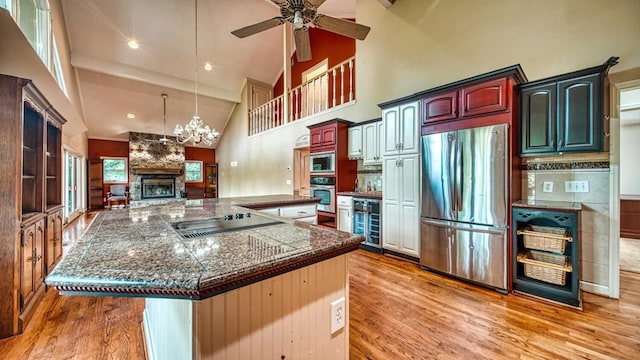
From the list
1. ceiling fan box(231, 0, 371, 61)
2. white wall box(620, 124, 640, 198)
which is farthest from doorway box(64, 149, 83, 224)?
white wall box(620, 124, 640, 198)

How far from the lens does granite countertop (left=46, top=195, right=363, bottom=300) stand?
2.23ft

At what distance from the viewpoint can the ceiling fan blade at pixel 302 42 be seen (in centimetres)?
280

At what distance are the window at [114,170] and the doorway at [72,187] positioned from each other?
1206 millimetres

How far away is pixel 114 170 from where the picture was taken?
953 centimetres

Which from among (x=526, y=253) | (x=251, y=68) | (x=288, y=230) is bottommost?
(x=526, y=253)

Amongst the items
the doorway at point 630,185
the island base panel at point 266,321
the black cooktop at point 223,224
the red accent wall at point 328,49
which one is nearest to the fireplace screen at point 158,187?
the red accent wall at point 328,49

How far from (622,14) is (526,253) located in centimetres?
241

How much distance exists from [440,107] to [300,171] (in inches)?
154

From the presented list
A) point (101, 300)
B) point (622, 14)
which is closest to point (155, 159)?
point (101, 300)

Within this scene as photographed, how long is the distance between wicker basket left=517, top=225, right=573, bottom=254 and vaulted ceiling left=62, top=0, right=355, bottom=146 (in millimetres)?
5699

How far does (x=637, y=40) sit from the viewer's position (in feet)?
7.50

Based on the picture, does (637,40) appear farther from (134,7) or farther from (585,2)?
(134,7)

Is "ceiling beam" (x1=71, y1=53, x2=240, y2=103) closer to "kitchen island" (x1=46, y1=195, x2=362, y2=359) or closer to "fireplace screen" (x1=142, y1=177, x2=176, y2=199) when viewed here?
"fireplace screen" (x1=142, y1=177, x2=176, y2=199)

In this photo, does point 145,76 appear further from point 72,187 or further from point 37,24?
point 37,24
